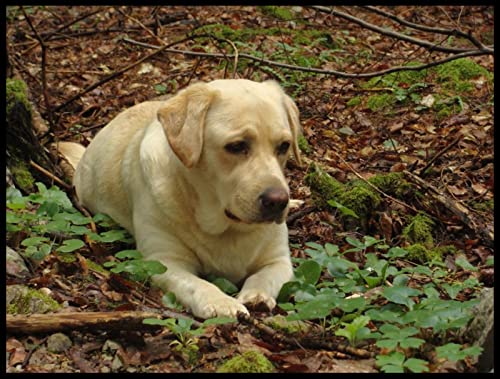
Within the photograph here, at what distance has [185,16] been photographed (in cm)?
1135

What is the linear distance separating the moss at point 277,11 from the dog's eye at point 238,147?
23.7 feet

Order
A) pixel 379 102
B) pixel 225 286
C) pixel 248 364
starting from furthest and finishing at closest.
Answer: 1. pixel 379 102
2. pixel 225 286
3. pixel 248 364

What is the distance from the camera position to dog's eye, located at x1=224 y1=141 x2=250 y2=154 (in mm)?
4410

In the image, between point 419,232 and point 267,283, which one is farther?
point 419,232

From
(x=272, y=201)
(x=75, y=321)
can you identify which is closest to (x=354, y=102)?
(x=272, y=201)

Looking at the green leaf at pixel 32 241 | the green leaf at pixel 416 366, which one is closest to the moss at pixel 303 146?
the green leaf at pixel 32 241

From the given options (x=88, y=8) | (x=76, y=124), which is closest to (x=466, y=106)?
(x=76, y=124)

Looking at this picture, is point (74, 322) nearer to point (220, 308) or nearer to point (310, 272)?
point (220, 308)

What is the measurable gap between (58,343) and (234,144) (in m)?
1.63

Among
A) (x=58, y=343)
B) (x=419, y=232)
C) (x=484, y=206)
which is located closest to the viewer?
(x=58, y=343)

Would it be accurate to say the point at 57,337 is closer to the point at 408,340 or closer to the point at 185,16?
the point at 408,340

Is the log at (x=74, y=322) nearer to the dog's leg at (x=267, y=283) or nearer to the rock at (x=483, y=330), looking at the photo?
the dog's leg at (x=267, y=283)

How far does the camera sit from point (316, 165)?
21.0ft

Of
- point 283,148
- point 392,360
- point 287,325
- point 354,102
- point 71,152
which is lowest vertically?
point 71,152
